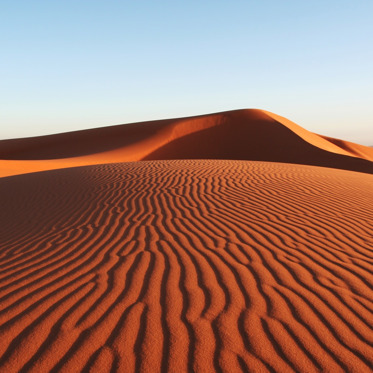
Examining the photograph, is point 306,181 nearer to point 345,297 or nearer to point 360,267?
point 360,267

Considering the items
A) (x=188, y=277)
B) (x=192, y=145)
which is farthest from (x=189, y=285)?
(x=192, y=145)

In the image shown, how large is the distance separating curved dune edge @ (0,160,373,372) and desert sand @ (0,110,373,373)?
0.05 ft

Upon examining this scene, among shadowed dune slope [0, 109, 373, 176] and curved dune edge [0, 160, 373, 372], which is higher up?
curved dune edge [0, 160, 373, 372]

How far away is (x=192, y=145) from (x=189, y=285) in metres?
29.3

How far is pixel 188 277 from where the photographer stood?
4016mm

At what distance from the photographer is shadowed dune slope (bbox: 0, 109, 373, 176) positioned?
26.9 meters

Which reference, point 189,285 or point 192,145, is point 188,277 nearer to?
point 189,285

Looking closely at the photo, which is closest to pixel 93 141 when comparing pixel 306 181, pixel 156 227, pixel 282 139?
pixel 282 139

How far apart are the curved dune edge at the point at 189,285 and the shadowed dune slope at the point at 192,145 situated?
1812 centimetres

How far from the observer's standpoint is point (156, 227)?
6031mm

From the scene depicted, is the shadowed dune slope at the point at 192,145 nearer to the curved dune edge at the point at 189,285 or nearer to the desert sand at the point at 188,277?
the desert sand at the point at 188,277

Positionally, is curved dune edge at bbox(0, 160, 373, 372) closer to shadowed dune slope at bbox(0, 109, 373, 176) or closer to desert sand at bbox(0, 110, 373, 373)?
desert sand at bbox(0, 110, 373, 373)

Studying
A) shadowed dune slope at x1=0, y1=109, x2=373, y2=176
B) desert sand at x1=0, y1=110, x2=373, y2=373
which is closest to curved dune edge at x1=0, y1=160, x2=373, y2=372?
desert sand at x1=0, y1=110, x2=373, y2=373

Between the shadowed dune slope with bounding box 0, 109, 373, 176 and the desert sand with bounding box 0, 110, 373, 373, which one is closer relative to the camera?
the desert sand with bounding box 0, 110, 373, 373
